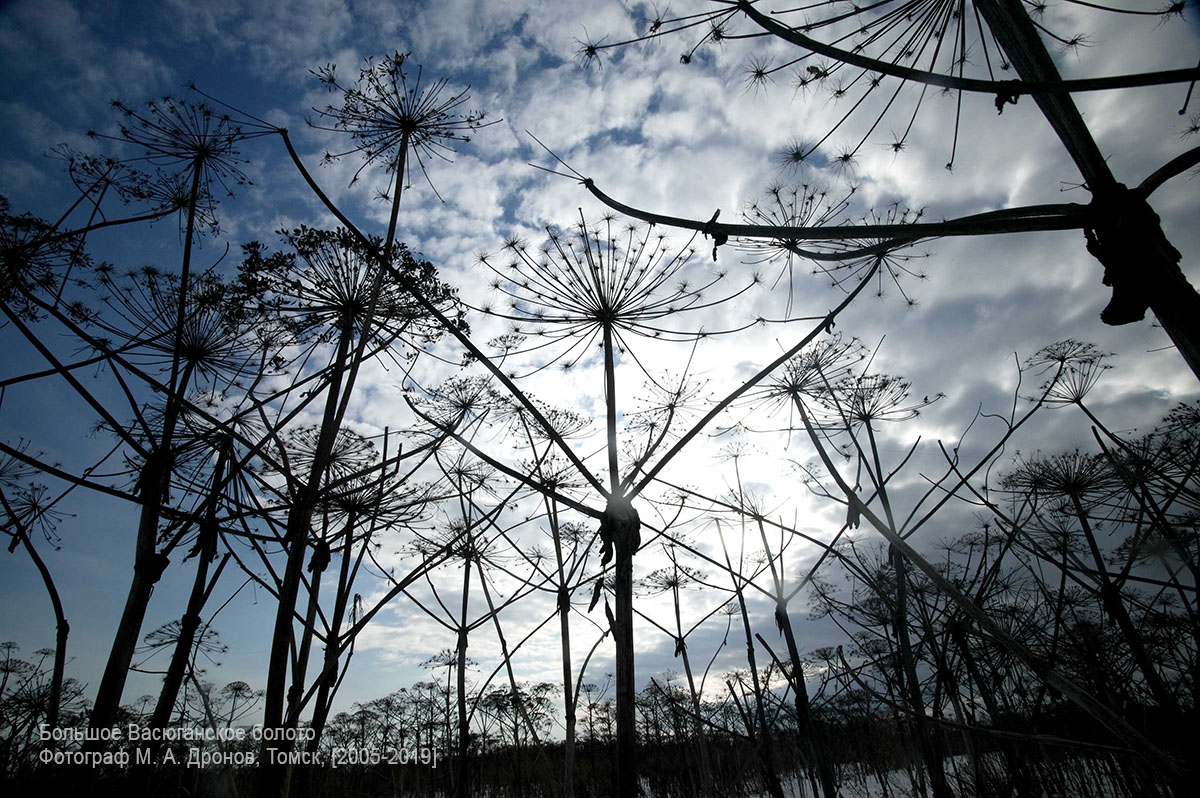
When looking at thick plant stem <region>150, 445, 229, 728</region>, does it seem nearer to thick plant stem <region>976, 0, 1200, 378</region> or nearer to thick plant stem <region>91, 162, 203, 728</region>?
thick plant stem <region>91, 162, 203, 728</region>

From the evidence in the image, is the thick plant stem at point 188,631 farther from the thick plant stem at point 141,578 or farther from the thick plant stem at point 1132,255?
the thick plant stem at point 1132,255

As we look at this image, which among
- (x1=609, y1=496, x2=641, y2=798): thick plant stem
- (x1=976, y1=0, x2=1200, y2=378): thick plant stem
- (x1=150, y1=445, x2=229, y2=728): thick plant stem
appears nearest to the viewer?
(x1=976, y1=0, x2=1200, y2=378): thick plant stem

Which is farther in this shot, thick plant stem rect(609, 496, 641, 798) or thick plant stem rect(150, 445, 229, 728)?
thick plant stem rect(609, 496, 641, 798)

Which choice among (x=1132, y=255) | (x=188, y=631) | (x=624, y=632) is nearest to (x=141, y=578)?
(x=188, y=631)

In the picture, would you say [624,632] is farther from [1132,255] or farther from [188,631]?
[1132,255]

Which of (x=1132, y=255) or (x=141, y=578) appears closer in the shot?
(x=1132, y=255)

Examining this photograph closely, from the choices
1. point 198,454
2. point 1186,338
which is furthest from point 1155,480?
point 198,454

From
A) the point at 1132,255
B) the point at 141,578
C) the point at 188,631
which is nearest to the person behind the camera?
the point at 1132,255

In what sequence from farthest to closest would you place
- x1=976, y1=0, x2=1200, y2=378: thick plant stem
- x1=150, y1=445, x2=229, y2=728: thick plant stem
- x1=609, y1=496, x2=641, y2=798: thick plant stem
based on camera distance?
1. x1=609, y1=496, x2=641, y2=798: thick plant stem
2. x1=150, y1=445, x2=229, y2=728: thick plant stem
3. x1=976, y1=0, x2=1200, y2=378: thick plant stem

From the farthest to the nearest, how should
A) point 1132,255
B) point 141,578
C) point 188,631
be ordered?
1. point 141,578
2. point 188,631
3. point 1132,255

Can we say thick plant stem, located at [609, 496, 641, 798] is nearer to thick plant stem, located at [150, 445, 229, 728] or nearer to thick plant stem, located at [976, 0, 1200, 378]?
thick plant stem, located at [150, 445, 229, 728]

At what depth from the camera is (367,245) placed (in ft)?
9.86

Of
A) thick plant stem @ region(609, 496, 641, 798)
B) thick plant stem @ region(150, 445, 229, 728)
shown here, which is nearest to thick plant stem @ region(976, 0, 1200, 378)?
thick plant stem @ region(609, 496, 641, 798)

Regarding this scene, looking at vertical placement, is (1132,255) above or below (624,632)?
above
